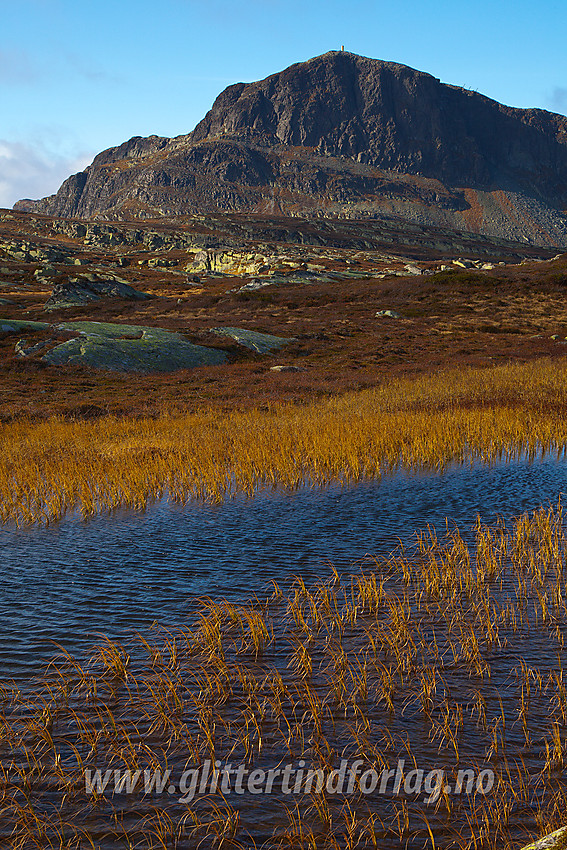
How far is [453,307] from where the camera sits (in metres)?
57.9

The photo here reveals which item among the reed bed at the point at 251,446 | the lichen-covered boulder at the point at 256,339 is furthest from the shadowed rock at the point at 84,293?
the reed bed at the point at 251,446

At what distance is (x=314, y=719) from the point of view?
4934 millimetres

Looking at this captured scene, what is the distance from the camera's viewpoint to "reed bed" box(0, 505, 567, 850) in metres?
3.96

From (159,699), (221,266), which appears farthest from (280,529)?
(221,266)

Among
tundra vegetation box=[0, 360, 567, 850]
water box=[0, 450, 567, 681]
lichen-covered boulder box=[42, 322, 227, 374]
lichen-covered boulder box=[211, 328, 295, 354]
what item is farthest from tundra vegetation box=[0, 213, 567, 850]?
lichen-covered boulder box=[211, 328, 295, 354]

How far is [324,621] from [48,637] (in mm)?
3335

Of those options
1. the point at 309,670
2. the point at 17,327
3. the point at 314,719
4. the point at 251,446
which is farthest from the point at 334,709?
the point at 17,327

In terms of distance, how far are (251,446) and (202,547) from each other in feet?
21.3

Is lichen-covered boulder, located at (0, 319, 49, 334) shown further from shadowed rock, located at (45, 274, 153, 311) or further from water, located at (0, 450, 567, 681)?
water, located at (0, 450, 567, 681)

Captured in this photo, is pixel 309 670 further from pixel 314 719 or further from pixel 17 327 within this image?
pixel 17 327

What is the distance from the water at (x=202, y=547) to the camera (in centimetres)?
737

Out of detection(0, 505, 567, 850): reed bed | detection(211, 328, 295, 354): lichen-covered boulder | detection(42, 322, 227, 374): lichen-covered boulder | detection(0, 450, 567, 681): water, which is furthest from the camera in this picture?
detection(211, 328, 295, 354): lichen-covered boulder

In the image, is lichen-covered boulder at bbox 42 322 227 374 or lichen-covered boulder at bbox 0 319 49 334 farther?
lichen-covered boulder at bbox 0 319 49 334

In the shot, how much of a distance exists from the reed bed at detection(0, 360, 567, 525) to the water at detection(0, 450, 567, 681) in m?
1.06
